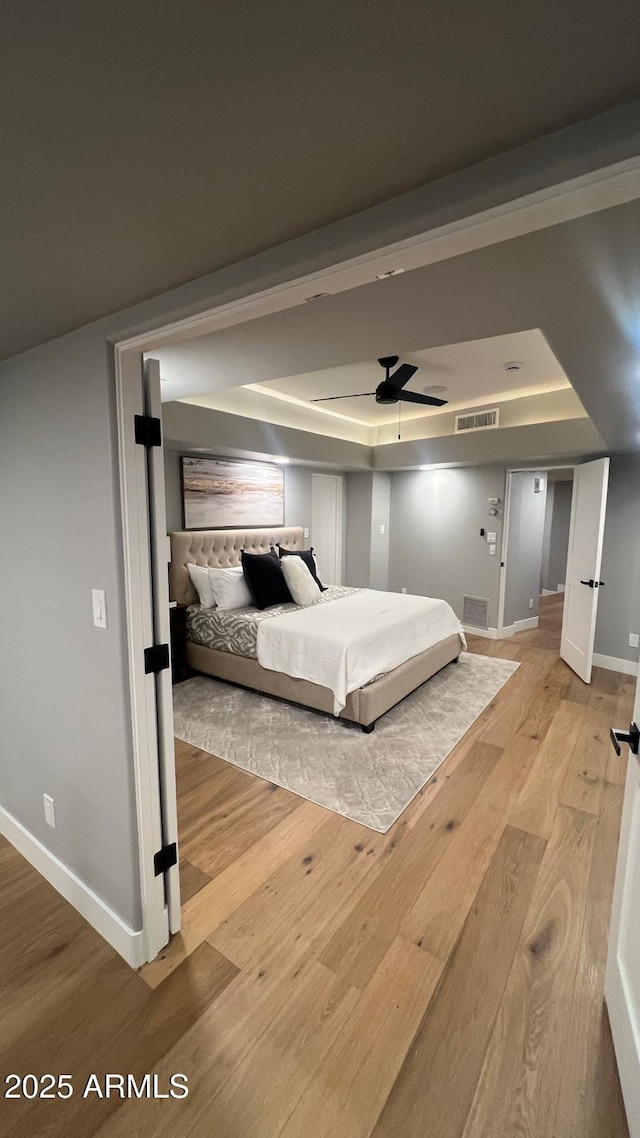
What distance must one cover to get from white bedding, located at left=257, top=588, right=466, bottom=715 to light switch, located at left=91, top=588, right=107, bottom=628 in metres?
1.78

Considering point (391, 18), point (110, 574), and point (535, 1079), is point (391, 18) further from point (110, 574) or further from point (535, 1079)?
point (535, 1079)

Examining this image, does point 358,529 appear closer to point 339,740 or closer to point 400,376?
point 400,376

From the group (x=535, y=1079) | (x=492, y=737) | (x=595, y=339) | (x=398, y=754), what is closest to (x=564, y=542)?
(x=492, y=737)

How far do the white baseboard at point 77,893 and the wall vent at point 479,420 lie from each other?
194 inches

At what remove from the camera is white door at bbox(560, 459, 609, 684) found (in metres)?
3.75

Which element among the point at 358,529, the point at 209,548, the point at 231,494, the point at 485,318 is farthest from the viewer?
the point at 358,529

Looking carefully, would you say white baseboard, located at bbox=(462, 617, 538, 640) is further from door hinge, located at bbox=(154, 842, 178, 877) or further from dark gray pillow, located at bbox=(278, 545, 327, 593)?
door hinge, located at bbox=(154, 842, 178, 877)

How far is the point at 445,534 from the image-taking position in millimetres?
5668

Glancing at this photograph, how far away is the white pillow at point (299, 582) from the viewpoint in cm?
412

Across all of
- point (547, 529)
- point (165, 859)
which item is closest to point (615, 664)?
point (547, 529)

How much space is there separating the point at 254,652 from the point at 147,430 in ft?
7.72

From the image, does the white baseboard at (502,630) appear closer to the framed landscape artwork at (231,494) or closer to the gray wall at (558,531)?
the gray wall at (558,531)

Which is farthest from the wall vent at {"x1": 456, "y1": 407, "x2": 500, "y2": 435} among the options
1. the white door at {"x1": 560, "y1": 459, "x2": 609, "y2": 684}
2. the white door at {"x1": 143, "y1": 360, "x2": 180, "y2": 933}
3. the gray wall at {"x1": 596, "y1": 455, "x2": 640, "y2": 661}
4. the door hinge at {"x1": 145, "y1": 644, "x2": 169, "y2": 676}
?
the door hinge at {"x1": 145, "y1": 644, "x2": 169, "y2": 676}

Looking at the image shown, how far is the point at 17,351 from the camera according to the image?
5.32 feet
